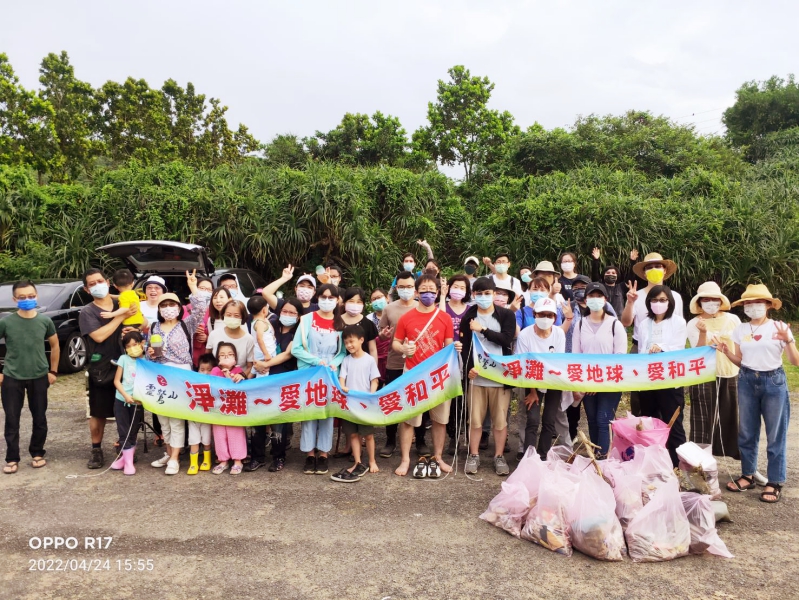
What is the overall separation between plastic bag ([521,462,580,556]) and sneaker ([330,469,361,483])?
5.38ft

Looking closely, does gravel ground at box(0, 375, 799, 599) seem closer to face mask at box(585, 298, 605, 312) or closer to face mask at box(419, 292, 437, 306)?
face mask at box(419, 292, 437, 306)

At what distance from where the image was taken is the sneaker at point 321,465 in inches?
215

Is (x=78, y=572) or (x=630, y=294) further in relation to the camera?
(x=630, y=294)

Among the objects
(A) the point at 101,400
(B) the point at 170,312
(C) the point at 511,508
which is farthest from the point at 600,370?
(A) the point at 101,400

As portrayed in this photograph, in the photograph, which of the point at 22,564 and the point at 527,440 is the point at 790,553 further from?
the point at 22,564

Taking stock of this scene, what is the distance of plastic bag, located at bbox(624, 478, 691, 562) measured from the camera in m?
3.87

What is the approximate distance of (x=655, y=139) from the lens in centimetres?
1947

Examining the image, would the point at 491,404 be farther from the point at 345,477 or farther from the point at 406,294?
the point at 345,477

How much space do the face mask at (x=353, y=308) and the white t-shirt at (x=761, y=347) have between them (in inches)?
125

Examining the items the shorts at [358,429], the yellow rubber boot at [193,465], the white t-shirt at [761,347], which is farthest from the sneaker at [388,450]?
the white t-shirt at [761,347]

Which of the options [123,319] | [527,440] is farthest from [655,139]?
[123,319]

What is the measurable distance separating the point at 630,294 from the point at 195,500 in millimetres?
4361

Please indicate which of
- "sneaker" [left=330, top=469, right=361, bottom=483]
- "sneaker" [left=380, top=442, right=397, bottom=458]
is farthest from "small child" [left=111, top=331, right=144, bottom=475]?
"sneaker" [left=380, top=442, right=397, bottom=458]

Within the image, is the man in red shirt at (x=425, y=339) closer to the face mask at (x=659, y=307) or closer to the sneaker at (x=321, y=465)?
the sneaker at (x=321, y=465)
